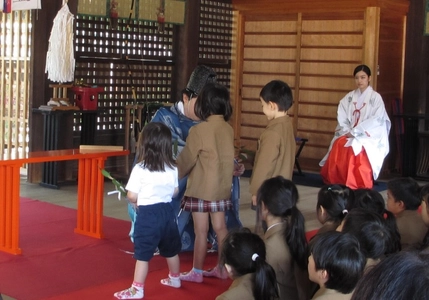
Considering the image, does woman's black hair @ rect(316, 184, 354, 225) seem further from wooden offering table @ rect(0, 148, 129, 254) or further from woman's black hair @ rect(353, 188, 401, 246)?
wooden offering table @ rect(0, 148, 129, 254)

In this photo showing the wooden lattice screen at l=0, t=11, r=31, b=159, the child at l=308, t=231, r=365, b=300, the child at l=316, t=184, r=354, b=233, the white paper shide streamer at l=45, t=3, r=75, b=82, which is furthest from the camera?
the wooden lattice screen at l=0, t=11, r=31, b=159

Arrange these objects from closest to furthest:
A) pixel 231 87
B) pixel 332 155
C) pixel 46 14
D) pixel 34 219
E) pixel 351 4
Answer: pixel 34 219 → pixel 46 14 → pixel 332 155 → pixel 351 4 → pixel 231 87

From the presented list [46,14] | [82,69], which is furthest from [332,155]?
[46,14]

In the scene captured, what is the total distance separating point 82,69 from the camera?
737 cm

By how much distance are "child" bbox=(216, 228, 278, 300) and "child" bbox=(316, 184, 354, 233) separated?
0.75 m

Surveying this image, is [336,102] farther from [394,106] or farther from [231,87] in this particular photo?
[231,87]

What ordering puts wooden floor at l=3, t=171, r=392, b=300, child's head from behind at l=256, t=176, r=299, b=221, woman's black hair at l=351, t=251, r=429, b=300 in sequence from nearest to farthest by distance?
woman's black hair at l=351, t=251, r=429, b=300 → child's head from behind at l=256, t=176, r=299, b=221 → wooden floor at l=3, t=171, r=392, b=300

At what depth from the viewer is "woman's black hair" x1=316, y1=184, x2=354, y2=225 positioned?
10.7ft

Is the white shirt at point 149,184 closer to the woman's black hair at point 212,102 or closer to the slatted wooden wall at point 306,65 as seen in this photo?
the woman's black hair at point 212,102

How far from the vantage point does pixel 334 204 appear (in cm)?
329

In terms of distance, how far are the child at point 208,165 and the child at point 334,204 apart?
776 millimetres

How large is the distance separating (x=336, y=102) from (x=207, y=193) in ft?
17.1

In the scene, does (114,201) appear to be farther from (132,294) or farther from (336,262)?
(336,262)

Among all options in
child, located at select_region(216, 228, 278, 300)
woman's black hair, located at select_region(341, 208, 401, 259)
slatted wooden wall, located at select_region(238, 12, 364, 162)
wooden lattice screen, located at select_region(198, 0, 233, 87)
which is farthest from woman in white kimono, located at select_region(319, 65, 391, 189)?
child, located at select_region(216, 228, 278, 300)
